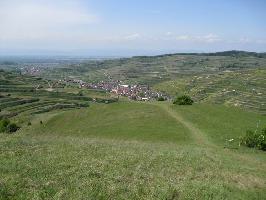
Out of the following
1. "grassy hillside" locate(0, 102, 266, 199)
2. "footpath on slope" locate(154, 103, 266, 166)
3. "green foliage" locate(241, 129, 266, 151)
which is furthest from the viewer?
"green foliage" locate(241, 129, 266, 151)

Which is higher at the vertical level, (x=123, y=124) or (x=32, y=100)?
(x=123, y=124)

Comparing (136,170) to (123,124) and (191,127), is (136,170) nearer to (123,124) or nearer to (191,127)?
(191,127)

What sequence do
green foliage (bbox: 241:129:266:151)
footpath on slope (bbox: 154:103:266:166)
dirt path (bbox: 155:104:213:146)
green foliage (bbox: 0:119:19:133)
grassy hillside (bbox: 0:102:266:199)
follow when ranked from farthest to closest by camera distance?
green foliage (bbox: 0:119:19:133) < dirt path (bbox: 155:104:213:146) < green foliage (bbox: 241:129:266:151) < footpath on slope (bbox: 154:103:266:166) < grassy hillside (bbox: 0:102:266:199)

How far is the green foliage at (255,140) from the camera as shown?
46.2 m

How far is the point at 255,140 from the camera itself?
1837 inches

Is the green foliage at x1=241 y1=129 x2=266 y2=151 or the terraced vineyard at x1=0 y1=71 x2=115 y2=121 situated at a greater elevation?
the green foliage at x1=241 y1=129 x2=266 y2=151

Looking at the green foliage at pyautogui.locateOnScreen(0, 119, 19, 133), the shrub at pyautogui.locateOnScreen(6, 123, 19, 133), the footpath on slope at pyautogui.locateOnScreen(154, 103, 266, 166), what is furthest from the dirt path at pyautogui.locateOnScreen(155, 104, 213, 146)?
the green foliage at pyautogui.locateOnScreen(0, 119, 19, 133)

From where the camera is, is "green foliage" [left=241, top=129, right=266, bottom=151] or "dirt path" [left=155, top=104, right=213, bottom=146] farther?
"dirt path" [left=155, top=104, right=213, bottom=146]

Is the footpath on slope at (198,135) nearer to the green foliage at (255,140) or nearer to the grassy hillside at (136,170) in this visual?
the grassy hillside at (136,170)

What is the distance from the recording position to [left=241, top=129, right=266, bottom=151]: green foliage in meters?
46.2

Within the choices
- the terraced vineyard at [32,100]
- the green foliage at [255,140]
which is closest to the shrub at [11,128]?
the green foliage at [255,140]

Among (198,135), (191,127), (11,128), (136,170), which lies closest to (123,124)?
(191,127)

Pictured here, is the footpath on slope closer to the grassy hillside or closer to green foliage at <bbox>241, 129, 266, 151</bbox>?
the grassy hillside

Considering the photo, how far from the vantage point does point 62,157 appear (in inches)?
1207
